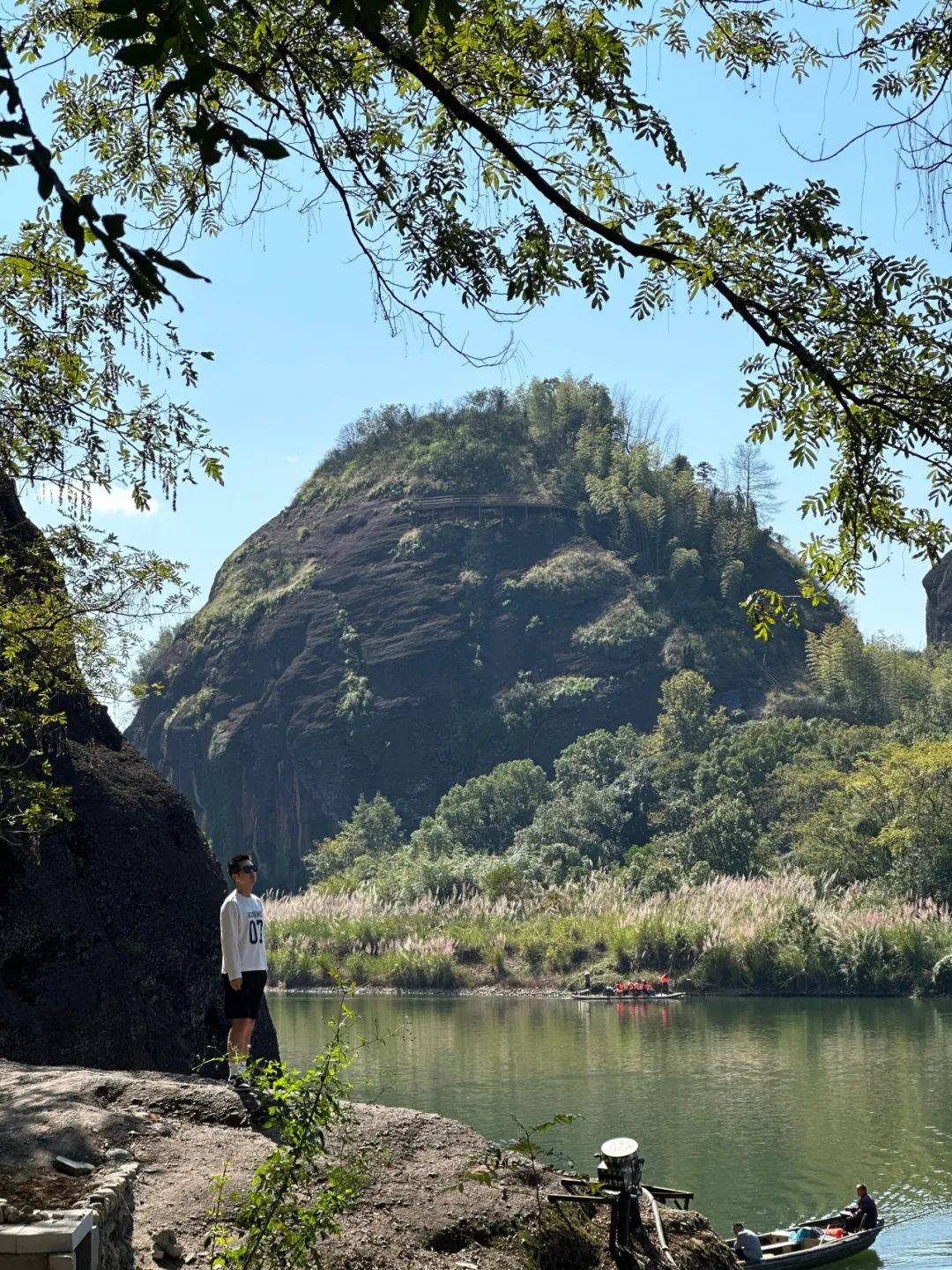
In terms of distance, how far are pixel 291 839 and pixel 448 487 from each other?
28600mm

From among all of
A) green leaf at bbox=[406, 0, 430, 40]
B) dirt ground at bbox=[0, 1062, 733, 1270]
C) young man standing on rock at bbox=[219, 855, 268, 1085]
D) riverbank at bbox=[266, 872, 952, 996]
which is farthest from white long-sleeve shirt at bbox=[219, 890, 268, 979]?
riverbank at bbox=[266, 872, 952, 996]

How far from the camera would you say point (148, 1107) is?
7293 millimetres

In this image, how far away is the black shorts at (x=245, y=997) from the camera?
820 centimetres

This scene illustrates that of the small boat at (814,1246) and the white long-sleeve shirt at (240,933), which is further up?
the white long-sleeve shirt at (240,933)

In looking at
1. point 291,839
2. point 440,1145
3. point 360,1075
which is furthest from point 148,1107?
point 291,839

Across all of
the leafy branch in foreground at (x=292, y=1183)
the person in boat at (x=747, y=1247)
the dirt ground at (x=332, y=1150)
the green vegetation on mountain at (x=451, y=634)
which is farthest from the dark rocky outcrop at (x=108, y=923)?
the green vegetation on mountain at (x=451, y=634)

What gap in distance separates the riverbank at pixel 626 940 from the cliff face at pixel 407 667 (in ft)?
127

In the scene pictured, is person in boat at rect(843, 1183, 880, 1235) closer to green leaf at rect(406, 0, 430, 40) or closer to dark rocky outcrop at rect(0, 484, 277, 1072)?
dark rocky outcrop at rect(0, 484, 277, 1072)

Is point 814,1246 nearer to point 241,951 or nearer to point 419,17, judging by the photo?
point 241,951

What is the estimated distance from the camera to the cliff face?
8900 cm

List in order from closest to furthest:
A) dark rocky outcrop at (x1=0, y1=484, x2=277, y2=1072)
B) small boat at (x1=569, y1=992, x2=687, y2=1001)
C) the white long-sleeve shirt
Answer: the white long-sleeve shirt → dark rocky outcrop at (x1=0, y1=484, x2=277, y2=1072) → small boat at (x1=569, y1=992, x2=687, y2=1001)

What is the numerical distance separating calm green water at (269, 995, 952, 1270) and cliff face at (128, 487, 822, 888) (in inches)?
2111

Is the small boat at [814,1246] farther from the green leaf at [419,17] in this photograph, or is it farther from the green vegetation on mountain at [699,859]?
the green vegetation on mountain at [699,859]

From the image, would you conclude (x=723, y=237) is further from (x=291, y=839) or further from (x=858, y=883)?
(x=291, y=839)
